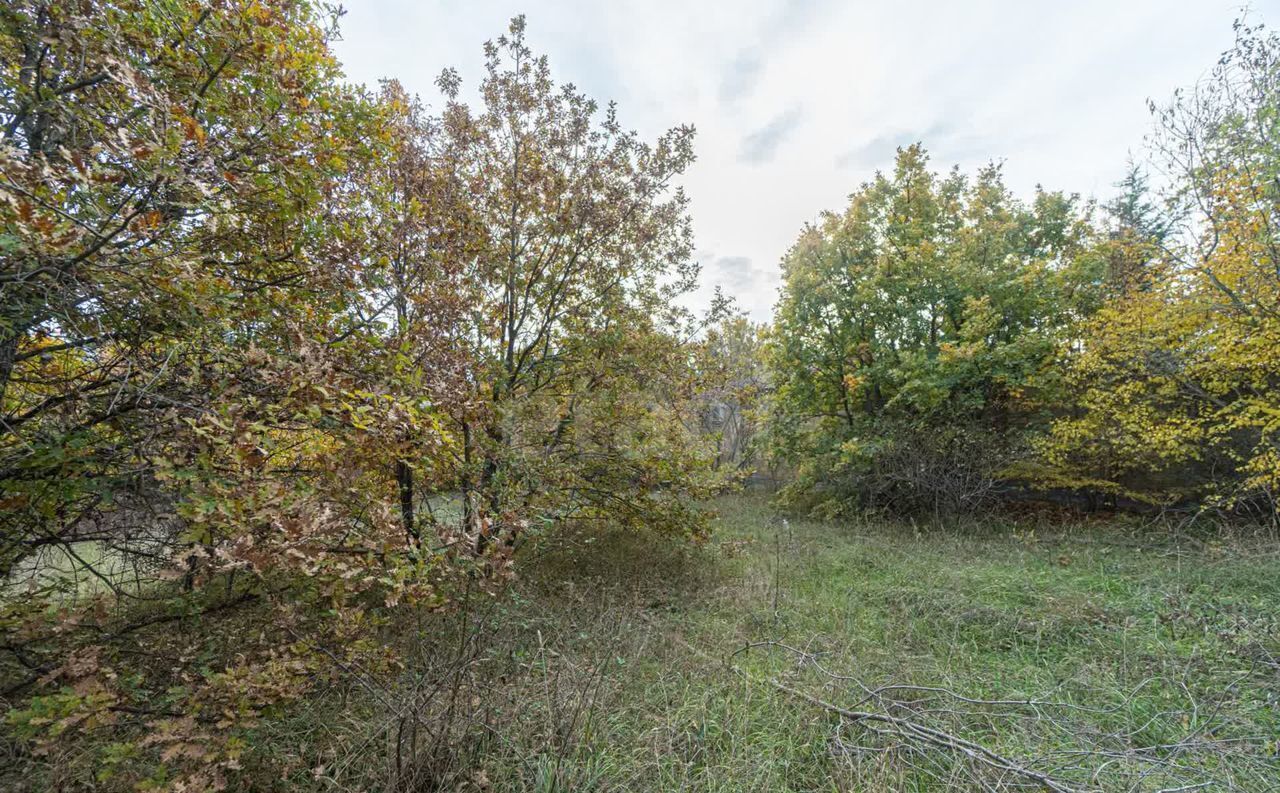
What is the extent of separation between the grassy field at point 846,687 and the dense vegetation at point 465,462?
41 millimetres

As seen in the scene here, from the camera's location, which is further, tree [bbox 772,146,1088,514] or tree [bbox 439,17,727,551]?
tree [bbox 772,146,1088,514]

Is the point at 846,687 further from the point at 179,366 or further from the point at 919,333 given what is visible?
the point at 919,333

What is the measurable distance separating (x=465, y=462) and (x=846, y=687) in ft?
11.8

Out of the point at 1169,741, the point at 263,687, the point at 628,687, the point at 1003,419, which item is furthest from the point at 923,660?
the point at 1003,419

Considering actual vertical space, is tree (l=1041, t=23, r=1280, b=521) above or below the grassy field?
above

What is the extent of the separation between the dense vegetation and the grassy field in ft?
0.13

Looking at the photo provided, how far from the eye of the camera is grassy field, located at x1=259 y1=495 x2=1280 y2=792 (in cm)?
246

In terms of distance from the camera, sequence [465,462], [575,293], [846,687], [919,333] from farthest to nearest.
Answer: [919,333] → [575,293] → [465,462] → [846,687]

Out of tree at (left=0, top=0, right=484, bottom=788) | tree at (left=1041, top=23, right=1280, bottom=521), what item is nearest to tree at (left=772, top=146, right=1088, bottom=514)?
tree at (left=1041, top=23, right=1280, bottom=521)

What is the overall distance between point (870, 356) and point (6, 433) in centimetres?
1224

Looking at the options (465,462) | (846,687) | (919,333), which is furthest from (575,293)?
(919,333)

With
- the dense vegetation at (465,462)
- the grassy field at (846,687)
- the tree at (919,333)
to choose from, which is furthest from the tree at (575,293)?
the tree at (919,333)

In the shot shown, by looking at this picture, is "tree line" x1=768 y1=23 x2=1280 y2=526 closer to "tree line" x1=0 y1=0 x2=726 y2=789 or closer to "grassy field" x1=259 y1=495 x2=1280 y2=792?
"grassy field" x1=259 y1=495 x2=1280 y2=792

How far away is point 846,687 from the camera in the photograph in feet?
10.9
